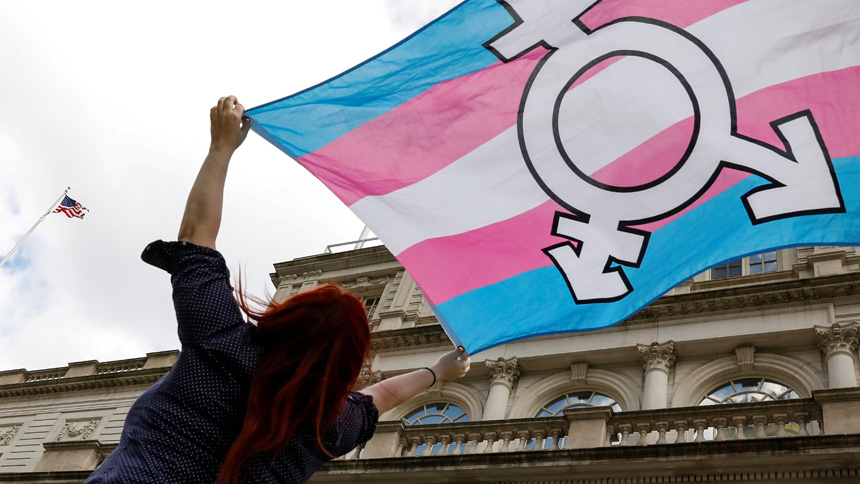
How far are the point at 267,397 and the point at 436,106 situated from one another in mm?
4437

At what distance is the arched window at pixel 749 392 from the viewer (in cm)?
1700

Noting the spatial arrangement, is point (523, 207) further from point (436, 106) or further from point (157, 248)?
point (157, 248)

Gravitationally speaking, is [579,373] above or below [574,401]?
above

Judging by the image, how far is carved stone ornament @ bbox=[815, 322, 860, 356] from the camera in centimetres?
1680

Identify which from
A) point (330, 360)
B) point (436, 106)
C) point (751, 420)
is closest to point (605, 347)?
point (751, 420)

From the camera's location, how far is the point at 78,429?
27094 mm

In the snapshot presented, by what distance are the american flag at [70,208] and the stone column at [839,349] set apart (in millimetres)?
29243

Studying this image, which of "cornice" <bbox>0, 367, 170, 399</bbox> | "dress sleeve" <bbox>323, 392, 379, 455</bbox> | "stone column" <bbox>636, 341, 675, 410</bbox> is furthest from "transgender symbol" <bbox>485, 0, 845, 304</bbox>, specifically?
"cornice" <bbox>0, 367, 170, 399</bbox>

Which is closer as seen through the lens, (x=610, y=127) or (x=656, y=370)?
(x=610, y=127)

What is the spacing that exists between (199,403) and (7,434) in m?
30.5

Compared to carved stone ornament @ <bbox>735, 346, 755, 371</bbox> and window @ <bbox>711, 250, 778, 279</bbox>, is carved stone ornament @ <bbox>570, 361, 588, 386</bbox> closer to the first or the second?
carved stone ornament @ <bbox>735, 346, 755, 371</bbox>

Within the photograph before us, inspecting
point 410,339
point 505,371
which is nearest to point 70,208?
point 410,339

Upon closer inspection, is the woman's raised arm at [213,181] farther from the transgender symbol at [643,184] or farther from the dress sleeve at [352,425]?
the transgender symbol at [643,184]

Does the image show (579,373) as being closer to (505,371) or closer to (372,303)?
(505,371)
